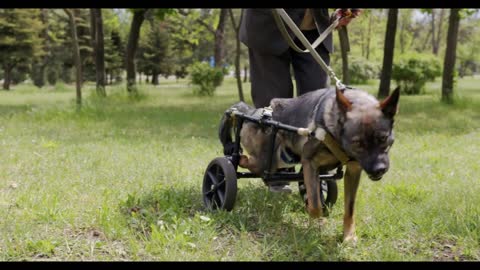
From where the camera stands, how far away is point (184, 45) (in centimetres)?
4238

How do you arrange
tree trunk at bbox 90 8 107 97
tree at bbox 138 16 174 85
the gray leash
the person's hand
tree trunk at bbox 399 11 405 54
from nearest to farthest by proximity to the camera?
the gray leash < the person's hand < tree trunk at bbox 90 8 107 97 < tree at bbox 138 16 174 85 < tree trunk at bbox 399 11 405 54

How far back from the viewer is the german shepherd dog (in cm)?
273

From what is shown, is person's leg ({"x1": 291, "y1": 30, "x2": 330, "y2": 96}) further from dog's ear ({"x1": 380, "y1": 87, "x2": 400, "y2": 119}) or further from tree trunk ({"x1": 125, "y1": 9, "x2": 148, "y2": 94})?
tree trunk ({"x1": 125, "y1": 9, "x2": 148, "y2": 94})

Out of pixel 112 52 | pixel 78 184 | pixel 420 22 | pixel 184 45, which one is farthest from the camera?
pixel 420 22

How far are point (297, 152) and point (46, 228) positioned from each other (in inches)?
63.8

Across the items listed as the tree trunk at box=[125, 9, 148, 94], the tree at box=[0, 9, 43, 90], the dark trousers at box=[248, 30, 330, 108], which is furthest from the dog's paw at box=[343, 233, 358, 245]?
the tree at box=[0, 9, 43, 90]

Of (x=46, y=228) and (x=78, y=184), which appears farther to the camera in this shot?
(x=78, y=184)

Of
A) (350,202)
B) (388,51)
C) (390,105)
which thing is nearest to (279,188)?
(350,202)

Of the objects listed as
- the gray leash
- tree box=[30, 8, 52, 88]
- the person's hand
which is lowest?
tree box=[30, 8, 52, 88]

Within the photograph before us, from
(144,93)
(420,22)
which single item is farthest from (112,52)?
(420,22)

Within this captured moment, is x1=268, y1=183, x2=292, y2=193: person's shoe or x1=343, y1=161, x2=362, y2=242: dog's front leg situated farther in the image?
x1=268, y1=183, x2=292, y2=193: person's shoe

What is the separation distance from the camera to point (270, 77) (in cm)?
430

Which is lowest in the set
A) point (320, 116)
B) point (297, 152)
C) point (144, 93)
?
point (144, 93)
